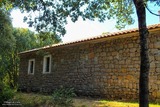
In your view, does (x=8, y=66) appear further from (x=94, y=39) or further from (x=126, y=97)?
(x=126, y=97)

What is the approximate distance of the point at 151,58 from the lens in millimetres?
11102

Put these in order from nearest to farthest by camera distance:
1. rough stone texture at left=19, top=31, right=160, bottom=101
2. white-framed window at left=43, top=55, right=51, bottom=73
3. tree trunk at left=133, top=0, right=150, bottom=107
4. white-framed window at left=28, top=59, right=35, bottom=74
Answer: tree trunk at left=133, top=0, right=150, bottom=107
rough stone texture at left=19, top=31, right=160, bottom=101
white-framed window at left=43, top=55, right=51, bottom=73
white-framed window at left=28, top=59, right=35, bottom=74

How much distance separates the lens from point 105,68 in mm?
13164

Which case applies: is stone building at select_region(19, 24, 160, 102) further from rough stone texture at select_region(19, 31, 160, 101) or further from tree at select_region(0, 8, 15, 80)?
tree at select_region(0, 8, 15, 80)

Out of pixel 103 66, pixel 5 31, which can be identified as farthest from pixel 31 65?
pixel 103 66

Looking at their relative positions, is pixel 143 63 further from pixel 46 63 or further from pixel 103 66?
pixel 46 63

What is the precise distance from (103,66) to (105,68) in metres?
0.18

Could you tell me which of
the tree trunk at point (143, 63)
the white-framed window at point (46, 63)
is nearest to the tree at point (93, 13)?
the tree trunk at point (143, 63)

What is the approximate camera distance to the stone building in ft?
36.6

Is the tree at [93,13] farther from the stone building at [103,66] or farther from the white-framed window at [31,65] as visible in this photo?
the white-framed window at [31,65]

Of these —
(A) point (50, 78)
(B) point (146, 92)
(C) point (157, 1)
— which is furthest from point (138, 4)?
(A) point (50, 78)

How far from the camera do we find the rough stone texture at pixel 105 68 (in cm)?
1115

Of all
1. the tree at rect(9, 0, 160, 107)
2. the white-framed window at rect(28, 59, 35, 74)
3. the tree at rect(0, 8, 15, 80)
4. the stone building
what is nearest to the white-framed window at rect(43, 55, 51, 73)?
the stone building

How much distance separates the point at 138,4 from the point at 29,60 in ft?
48.8
